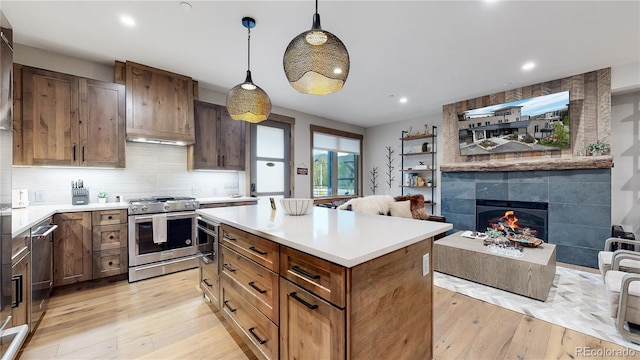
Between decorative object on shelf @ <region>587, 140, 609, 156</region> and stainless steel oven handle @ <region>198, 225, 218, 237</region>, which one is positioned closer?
stainless steel oven handle @ <region>198, 225, 218, 237</region>

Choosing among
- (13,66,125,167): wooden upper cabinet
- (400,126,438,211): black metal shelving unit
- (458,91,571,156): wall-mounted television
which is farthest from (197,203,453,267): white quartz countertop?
(400,126,438,211): black metal shelving unit

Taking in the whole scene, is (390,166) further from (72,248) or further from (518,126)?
(72,248)

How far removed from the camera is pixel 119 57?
311 cm

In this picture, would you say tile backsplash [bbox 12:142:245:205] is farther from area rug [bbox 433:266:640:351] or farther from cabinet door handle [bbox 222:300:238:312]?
area rug [bbox 433:266:640:351]

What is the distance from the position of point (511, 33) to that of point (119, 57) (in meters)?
4.49

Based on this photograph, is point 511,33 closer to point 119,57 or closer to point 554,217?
point 554,217

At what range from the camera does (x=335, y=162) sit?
6.56 m

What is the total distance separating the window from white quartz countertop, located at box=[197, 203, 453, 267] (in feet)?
13.3

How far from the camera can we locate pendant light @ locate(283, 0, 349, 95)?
1.34m

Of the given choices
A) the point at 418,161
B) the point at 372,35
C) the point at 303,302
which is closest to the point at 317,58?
the point at 303,302

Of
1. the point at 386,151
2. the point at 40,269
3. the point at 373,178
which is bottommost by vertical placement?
the point at 40,269

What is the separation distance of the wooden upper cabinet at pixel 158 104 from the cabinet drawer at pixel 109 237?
1.16 meters

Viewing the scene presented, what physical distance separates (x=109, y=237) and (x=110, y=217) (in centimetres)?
23
